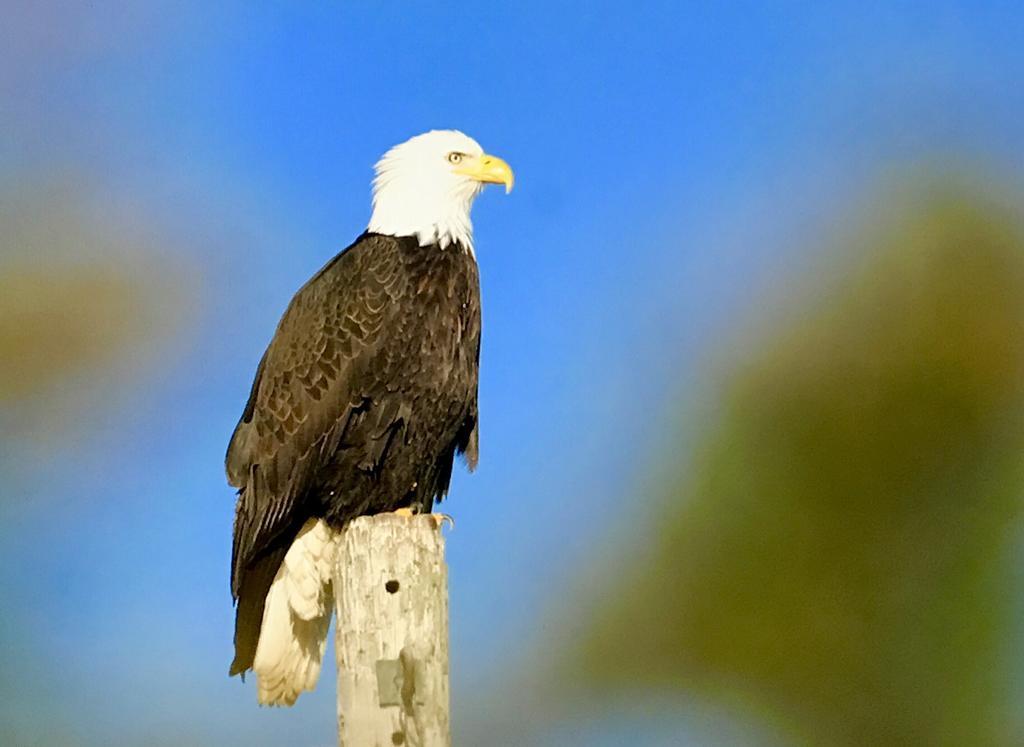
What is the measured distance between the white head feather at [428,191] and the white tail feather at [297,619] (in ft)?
3.42

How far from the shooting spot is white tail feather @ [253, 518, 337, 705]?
12.1 ft

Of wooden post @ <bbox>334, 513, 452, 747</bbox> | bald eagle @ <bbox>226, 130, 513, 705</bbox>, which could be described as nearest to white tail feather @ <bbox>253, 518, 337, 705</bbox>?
bald eagle @ <bbox>226, 130, 513, 705</bbox>

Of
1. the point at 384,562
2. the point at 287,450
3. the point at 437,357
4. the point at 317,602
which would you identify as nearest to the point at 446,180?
the point at 437,357

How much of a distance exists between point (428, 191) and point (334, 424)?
3.09 feet

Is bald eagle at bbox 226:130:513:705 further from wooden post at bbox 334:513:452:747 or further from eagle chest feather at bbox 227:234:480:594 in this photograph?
wooden post at bbox 334:513:452:747

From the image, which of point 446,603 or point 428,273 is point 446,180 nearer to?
point 428,273

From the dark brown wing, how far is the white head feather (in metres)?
0.22

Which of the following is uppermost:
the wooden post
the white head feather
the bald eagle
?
the white head feather

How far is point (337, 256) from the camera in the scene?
12.8 feet

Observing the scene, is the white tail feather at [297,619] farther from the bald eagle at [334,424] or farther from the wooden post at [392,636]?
the wooden post at [392,636]

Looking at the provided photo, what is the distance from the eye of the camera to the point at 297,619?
376cm

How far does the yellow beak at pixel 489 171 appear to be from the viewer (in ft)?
13.7

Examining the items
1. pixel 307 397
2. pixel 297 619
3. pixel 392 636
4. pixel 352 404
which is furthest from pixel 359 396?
pixel 392 636

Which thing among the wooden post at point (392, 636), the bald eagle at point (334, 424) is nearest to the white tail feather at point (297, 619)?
the bald eagle at point (334, 424)
